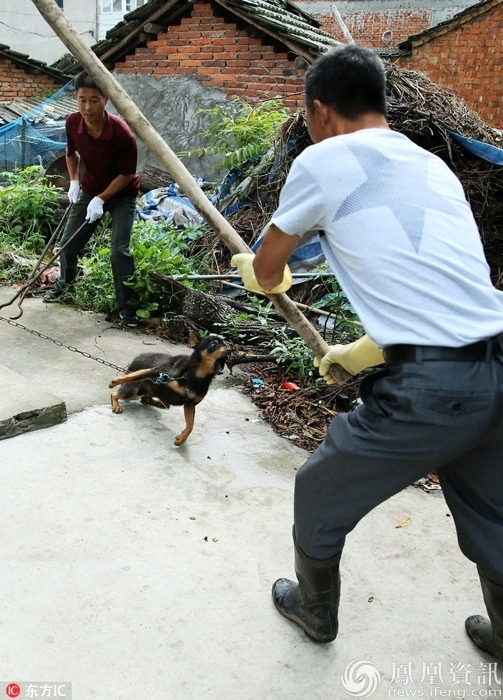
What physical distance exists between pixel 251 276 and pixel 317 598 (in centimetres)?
128

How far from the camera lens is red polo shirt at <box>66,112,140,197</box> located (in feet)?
18.7

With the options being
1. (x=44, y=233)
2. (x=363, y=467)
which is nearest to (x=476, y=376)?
(x=363, y=467)

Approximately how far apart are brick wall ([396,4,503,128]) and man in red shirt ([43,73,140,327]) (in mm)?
10907

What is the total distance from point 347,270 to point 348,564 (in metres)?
1.56

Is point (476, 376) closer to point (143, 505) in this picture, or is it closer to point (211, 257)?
point (143, 505)

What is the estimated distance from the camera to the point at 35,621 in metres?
2.31

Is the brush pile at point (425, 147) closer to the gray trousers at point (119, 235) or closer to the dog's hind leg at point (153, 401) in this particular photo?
the dog's hind leg at point (153, 401)

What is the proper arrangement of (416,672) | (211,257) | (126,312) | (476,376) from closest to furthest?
(476,376) → (416,672) → (126,312) → (211,257)

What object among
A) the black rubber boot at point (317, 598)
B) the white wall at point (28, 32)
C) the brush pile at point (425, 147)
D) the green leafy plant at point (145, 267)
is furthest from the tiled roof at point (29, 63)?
the black rubber boot at point (317, 598)

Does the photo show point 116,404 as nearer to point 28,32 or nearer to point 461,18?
point 461,18

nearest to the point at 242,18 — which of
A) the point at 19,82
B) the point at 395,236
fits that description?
the point at 395,236

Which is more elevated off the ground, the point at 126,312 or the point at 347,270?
the point at 347,270

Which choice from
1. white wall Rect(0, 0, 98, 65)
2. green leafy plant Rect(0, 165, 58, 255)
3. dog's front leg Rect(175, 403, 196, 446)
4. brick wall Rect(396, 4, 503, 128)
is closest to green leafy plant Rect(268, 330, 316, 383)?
dog's front leg Rect(175, 403, 196, 446)

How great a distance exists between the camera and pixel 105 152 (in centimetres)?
572
